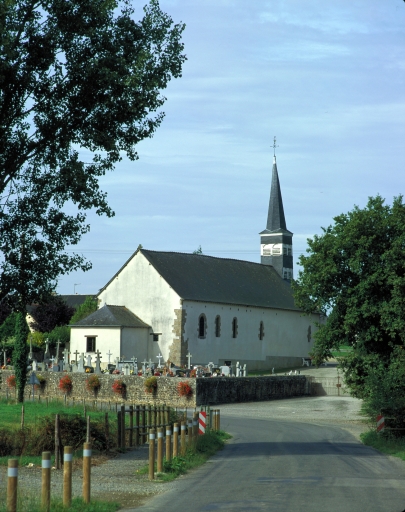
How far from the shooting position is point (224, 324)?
221ft

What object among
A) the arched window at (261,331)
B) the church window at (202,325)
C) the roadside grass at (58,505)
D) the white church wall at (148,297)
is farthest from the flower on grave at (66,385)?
the roadside grass at (58,505)

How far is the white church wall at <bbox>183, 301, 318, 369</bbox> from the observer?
213 feet

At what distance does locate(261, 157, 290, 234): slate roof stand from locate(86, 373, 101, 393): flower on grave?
45.4 meters

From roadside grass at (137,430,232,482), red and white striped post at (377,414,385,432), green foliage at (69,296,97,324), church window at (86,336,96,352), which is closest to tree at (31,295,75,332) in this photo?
green foliage at (69,296,97,324)

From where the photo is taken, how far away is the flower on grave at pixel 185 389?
1613 inches

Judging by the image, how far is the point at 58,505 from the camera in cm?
1061

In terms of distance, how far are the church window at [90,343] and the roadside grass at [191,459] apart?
41.7m

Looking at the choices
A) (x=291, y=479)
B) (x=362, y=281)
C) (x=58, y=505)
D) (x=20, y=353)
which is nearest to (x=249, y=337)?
(x=20, y=353)

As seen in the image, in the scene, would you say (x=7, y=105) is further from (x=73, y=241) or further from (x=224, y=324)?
(x=224, y=324)

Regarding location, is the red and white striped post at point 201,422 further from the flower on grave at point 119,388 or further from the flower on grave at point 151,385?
the flower on grave at point 119,388

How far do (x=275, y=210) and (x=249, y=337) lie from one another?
68.9ft

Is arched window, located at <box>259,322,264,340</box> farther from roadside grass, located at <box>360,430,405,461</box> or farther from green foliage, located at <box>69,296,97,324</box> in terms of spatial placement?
roadside grass, located at <box>360,430,405,461</box>

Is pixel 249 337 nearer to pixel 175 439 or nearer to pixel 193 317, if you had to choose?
pixel 193 317

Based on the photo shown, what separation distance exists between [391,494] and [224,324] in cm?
5498
